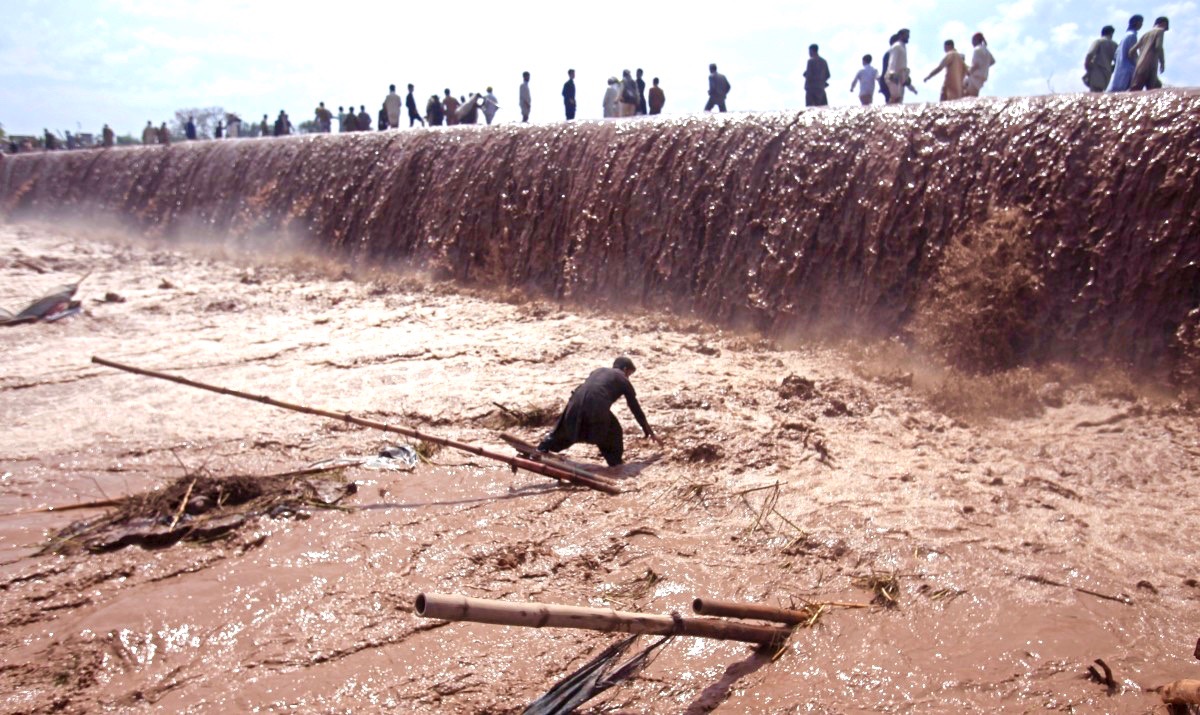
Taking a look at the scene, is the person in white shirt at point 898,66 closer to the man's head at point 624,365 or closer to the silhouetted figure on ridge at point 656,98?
the silhouetted figure on ridge at point 656,98

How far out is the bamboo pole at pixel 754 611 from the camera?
3463 mm

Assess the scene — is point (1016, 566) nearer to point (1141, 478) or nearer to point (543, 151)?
point (1141, 478)

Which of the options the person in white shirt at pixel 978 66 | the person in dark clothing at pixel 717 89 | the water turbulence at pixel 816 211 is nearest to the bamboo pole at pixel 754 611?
the water turbulence at pixel 816 211

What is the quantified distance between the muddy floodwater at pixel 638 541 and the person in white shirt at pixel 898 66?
4.39m

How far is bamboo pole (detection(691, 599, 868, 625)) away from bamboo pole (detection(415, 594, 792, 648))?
6 cm

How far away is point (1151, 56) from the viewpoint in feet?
26.9

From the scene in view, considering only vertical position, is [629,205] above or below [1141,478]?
above

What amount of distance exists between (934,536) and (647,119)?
7.57m

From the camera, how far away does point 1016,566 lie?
14.7 ft

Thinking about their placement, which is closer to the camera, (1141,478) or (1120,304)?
(1141,478)

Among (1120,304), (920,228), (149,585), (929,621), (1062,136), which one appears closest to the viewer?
(929,621)

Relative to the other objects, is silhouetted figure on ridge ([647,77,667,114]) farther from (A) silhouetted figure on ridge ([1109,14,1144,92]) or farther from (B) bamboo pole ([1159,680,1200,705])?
(B) bamboo pole ([1159,680,1200,705])

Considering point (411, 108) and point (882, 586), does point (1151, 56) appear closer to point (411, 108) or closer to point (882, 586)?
point (882, 586)

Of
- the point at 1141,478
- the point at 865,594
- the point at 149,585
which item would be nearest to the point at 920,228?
the point at 1141,478
